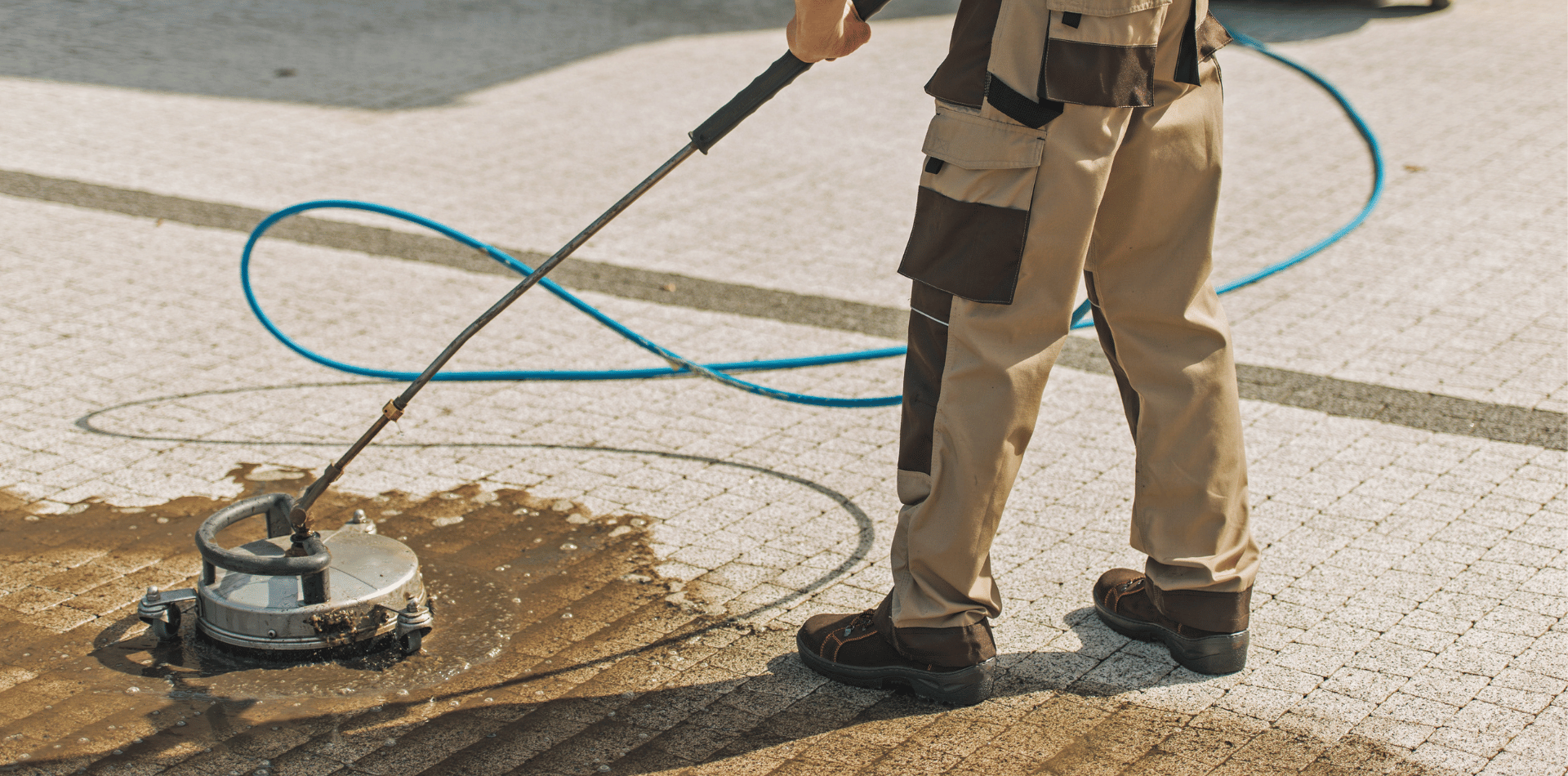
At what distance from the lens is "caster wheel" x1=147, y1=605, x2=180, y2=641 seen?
10.8 feet

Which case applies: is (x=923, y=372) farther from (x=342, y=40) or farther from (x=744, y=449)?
(x=342, y=40)

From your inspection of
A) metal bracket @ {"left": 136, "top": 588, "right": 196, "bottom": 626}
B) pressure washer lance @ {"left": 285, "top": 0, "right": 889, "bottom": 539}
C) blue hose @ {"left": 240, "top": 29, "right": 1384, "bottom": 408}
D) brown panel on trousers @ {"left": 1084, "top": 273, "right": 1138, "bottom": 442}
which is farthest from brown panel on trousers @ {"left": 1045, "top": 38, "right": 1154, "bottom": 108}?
metal bracket @ {"left": 136, "top": 588, "right": 196, "bottom": 626}

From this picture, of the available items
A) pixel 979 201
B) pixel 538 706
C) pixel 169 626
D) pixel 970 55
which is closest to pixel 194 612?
pixel 169 626

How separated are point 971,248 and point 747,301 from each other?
3.13 m

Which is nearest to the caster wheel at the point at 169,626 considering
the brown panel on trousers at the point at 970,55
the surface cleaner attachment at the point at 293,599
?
the surface cleaner attachment at the point at 293,599

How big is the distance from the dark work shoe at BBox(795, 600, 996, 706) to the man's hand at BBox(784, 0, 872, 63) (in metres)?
1.17

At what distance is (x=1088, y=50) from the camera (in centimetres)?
273

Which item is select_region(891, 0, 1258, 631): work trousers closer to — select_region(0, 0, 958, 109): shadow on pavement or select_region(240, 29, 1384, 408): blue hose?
select_region(240, 29, 1384, 408): blue hose

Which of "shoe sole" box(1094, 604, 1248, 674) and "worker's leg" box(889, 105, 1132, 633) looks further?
"shoe sole" box(1094, 604, 1248, 674)

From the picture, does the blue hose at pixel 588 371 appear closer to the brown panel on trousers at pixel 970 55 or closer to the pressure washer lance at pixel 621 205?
the pressure washer lance at pixel 621 205

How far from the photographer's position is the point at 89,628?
3.40 metres

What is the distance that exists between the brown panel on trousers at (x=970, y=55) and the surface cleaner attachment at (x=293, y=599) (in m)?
1.62

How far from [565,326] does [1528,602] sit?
134 inches

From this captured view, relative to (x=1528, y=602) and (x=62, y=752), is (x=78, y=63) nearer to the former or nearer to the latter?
(x=62, y=752)
